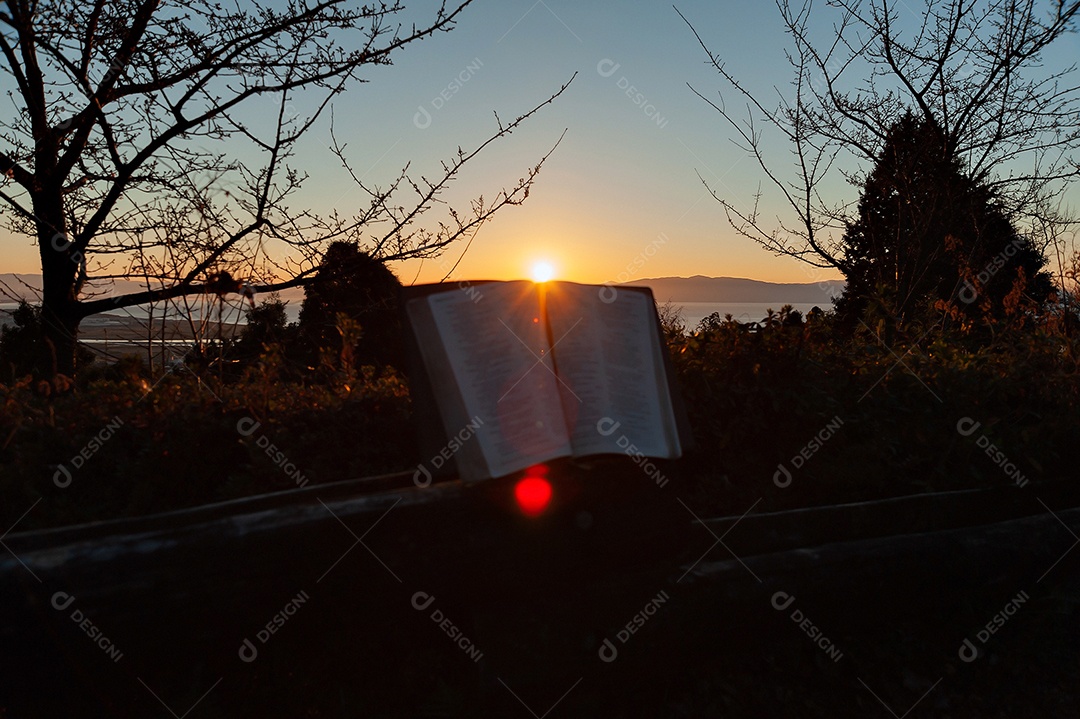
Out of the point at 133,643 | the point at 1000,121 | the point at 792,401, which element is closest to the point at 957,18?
the point at 1000,121

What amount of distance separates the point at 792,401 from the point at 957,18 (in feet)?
23.1

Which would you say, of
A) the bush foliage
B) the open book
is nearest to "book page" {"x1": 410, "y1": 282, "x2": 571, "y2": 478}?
the open book

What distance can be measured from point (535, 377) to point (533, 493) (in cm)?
38

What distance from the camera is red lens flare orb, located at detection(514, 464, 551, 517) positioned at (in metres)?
2.51

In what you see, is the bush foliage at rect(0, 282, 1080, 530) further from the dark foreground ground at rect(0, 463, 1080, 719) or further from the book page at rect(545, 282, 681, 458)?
the book page at rect(545, 282, 681, 458)

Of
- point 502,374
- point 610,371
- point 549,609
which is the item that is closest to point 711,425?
point 610,371

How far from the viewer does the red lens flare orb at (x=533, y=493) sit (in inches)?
98.7

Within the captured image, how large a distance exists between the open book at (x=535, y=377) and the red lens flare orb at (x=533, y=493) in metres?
0.12

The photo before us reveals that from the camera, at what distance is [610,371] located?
2674 mm

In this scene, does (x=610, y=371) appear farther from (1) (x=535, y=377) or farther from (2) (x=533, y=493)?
(2) (x=533, y=493)

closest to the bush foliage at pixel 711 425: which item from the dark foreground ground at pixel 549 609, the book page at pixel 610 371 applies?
the dark foreground ground at pixel 549 609

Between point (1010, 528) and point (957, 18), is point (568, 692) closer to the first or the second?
point (1010, 528)

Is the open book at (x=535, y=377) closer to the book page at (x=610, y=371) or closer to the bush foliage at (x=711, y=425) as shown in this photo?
the book page at (x=610, y=371)

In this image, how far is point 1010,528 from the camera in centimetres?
342
